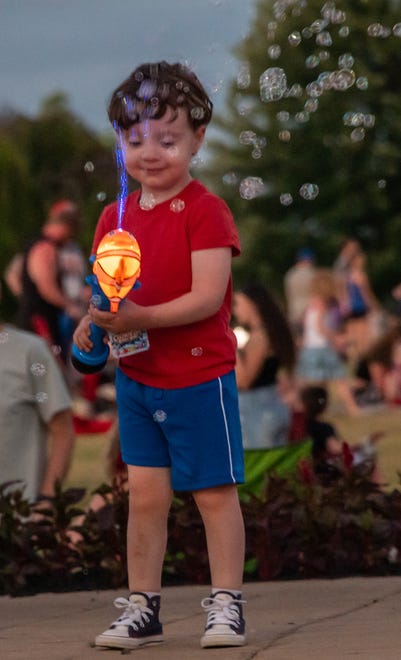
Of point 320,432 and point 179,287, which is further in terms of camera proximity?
point 320,432

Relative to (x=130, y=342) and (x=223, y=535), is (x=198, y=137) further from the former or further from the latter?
(x=223, y=535)

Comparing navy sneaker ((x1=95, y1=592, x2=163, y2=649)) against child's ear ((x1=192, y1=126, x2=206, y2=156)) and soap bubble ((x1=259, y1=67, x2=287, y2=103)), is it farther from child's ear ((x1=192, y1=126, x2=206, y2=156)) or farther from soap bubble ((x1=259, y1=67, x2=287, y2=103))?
soap bubble ((x1=259, y1=67, x2=287, y2=103))

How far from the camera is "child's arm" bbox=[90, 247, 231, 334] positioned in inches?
161

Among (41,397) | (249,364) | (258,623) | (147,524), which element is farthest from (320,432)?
(147,524)

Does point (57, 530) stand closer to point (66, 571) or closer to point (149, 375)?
point (66, 571)

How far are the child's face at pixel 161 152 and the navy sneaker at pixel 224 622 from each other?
3.72 ft

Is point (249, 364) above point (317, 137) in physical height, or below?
below

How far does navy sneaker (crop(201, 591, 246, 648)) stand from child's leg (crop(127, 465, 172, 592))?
18 centimetres

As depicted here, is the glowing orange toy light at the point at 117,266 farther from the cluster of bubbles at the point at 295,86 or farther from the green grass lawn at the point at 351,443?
the green grass lawn at the point at 351,443

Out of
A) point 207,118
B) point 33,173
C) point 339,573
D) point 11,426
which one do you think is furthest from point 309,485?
point 33,173

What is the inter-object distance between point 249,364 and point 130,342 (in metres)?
4.85

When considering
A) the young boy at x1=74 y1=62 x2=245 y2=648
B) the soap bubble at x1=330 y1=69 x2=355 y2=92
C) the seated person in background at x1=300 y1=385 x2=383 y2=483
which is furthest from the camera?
the seated person in background at x1=300 y1=385 x2=383 y2=483

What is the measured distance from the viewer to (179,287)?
427cm

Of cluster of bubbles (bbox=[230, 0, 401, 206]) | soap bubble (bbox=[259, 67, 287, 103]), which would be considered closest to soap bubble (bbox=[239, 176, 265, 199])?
cluster of bubbles (bbox=[230, 0, 401, 206])
